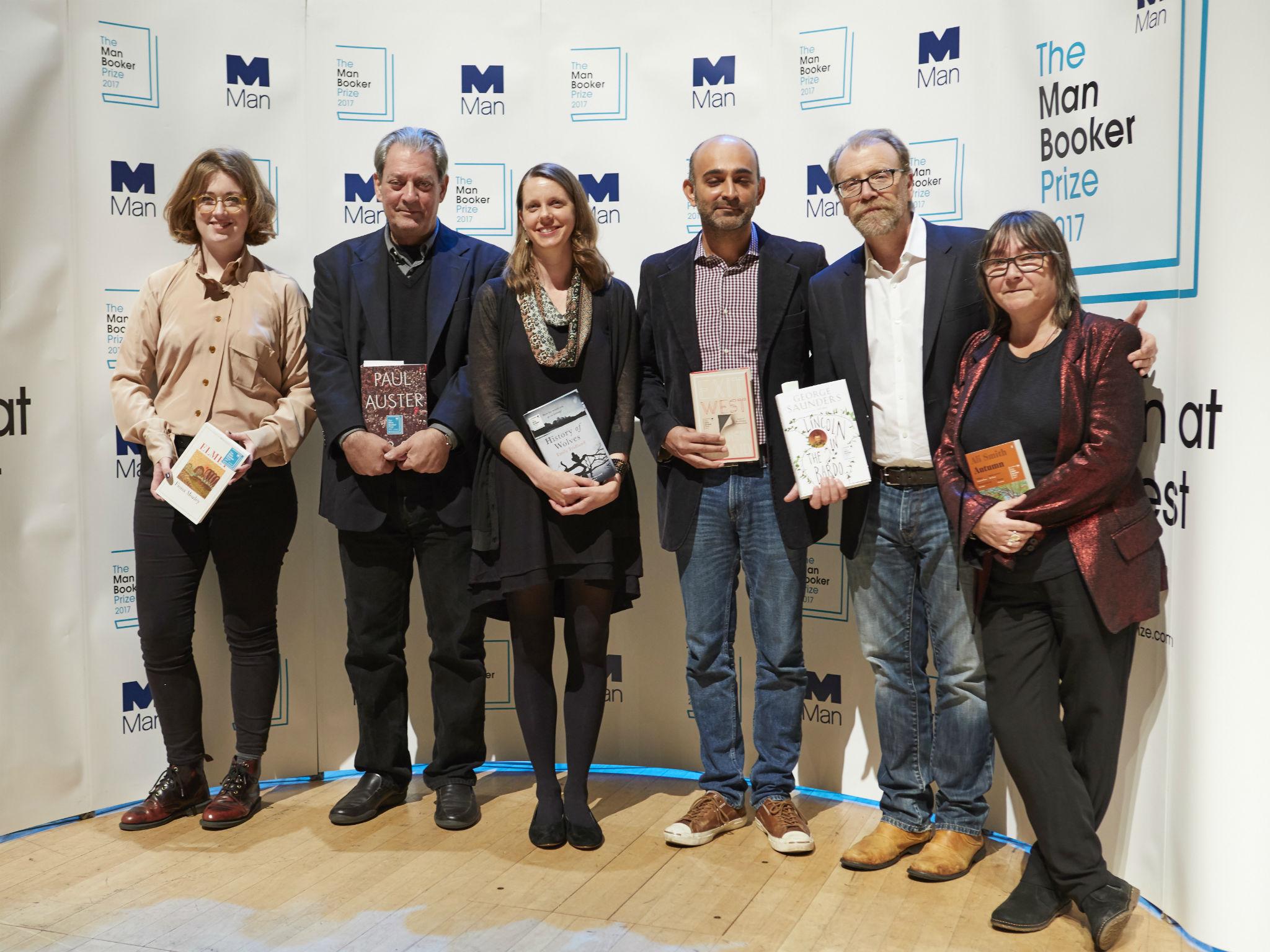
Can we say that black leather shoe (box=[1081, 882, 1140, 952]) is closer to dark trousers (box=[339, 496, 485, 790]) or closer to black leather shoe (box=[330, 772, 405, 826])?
dark trousers (box=[339, 496, 485, 790])

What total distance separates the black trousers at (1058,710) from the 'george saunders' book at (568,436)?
1187mm

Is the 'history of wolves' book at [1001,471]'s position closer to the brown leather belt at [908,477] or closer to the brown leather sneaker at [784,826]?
the brown leather belt at [908,477]

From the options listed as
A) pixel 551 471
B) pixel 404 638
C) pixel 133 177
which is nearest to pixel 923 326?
pixel 551 471

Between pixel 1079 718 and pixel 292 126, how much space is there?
3378mm

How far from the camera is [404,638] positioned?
3697 millimetres

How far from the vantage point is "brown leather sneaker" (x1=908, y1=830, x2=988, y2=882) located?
10.2 feet

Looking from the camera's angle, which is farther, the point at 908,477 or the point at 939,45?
the point at 939,45

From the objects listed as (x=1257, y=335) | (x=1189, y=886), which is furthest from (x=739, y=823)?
(x=1257, y=335)

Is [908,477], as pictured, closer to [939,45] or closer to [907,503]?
[907,503]

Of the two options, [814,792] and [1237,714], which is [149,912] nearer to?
[814,792]

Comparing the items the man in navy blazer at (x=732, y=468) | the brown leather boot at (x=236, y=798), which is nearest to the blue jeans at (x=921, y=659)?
the man in navy blazer at (x=732, y=468)

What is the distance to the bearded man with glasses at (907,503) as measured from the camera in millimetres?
3033

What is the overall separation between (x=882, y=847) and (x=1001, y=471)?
1.23 meters

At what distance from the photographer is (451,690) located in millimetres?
3619
